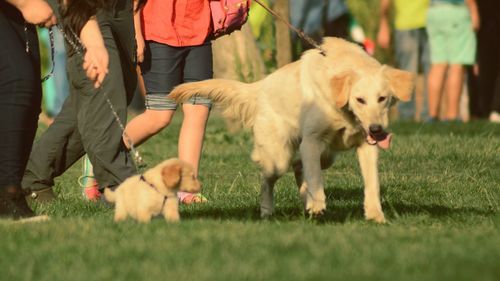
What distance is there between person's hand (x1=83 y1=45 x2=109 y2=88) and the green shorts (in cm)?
943

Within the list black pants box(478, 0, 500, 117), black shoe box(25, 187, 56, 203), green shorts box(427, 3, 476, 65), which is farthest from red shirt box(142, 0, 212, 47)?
black pants box(478, 0, 500, 117)

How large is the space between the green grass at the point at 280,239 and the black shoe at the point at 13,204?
0.20 m

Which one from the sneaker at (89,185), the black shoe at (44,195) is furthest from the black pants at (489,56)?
the black shoe at (44,195)

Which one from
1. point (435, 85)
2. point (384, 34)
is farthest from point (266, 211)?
point (384, 34)

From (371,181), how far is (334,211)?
42cm


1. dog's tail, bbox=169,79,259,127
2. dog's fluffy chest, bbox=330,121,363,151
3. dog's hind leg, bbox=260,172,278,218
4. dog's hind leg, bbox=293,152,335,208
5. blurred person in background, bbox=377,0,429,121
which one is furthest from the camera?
blurred person in background, bbox=377,0,429,121

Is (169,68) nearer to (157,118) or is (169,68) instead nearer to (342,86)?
(157,118)

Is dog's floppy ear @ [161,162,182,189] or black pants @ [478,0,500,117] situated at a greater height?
dog's floppy ear @ [161,162,182,189]

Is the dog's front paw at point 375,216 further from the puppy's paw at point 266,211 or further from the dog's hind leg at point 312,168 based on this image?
the puppy's paw at point 266,211

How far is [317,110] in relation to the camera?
307 inches

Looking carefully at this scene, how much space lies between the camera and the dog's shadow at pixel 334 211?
7.61m

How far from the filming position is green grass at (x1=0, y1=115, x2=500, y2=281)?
5.47m

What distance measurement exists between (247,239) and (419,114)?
503 inches

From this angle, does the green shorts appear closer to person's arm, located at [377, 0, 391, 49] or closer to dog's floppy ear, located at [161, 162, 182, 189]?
person's arm, located at [377, 0, 391, 49]
